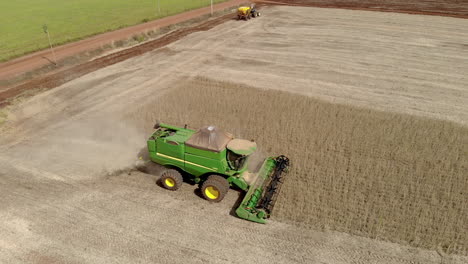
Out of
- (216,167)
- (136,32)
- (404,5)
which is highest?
(404,5)

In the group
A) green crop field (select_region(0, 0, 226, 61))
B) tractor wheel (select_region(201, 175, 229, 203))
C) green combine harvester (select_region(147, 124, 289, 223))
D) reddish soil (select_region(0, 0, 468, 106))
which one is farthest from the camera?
green crop field (select_region(0, 0, 226, 61))

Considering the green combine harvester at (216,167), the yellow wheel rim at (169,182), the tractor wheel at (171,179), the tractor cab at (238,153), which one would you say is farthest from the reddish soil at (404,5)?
the yellow wheel rim at (169,182)

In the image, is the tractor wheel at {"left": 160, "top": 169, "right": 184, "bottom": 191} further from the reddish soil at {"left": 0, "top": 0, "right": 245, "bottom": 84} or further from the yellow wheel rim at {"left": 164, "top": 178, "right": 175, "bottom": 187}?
the reddish soil at {"left": 0, "top": 0, "right": 245, "bottom": 84}

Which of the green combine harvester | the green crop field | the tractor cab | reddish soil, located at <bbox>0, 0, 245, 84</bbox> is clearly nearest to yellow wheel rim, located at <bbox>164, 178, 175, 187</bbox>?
the green combine harvester

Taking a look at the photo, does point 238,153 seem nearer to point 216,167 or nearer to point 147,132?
point 216,167

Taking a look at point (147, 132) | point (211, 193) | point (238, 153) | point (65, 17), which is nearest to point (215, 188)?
point (211, 193)

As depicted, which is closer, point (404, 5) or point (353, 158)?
point (353, 158)
